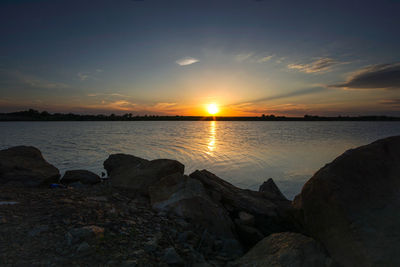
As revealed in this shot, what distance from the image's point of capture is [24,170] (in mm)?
8242

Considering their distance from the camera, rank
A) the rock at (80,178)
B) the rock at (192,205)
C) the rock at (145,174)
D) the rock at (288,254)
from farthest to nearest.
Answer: the rock at (80,178)
the rock at (145,174)
the rock at (192,205)
the rock at (288,254)

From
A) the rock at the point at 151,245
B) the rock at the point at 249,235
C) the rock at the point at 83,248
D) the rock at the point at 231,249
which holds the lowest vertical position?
the rock at the point at 249,235

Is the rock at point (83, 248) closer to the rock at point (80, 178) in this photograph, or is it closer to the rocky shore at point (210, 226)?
the rocky shore at point (210, 226)

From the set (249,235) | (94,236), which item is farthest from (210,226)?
(94,236)

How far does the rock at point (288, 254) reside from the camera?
346 centimetres

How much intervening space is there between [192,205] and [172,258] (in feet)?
5.77

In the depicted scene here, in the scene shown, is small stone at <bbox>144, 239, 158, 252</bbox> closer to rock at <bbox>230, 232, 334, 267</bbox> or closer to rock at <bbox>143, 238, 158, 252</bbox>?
rock at <bbox>143, 238, 158, 252</bbox>

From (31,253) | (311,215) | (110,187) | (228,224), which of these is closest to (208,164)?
(110,187)

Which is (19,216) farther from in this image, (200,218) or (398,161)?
(398,161)

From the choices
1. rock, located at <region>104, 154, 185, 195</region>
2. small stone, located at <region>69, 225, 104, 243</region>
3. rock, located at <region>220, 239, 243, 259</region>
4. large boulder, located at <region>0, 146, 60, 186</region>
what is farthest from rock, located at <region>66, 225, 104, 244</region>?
large boulder, located at <region>0, 146, 60, 186</region>

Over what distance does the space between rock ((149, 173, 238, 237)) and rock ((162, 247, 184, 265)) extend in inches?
54.9

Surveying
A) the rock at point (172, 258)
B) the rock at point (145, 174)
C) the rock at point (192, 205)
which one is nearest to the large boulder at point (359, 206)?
the rock at point (192, 205)

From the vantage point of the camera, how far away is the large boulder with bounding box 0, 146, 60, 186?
7867mm

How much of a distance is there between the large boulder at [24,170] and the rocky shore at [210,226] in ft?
7.34
